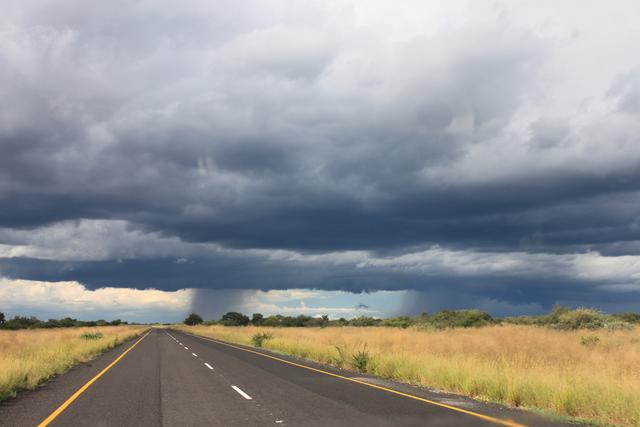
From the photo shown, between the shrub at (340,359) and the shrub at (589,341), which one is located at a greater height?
the shrub at (589,341)

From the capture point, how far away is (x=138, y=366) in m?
23.4

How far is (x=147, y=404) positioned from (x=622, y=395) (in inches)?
393

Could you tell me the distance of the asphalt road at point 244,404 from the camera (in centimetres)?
997

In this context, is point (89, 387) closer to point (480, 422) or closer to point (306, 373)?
point (306, 373)

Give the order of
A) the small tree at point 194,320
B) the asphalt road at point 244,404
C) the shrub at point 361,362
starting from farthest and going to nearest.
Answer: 1. the small tree at point 194,320
2. the shrub at point 361,362
3. the asphalt road at point 244,404

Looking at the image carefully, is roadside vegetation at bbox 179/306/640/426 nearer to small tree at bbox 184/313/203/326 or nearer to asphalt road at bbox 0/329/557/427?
asphalt road at bbox 0/329/557/427

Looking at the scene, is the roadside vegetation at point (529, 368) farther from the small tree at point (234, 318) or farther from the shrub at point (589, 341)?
the small tree at point (234, 318)

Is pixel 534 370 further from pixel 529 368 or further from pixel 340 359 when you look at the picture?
pixel 340 359

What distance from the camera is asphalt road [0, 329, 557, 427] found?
392 inches

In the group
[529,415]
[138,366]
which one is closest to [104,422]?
[529,415]

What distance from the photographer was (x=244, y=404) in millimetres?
11891


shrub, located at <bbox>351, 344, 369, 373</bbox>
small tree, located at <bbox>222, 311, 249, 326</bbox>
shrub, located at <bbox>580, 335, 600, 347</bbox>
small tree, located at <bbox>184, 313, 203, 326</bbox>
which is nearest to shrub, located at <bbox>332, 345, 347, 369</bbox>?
shrub, located at <bbox>351, 344, 369, 373</bbox>

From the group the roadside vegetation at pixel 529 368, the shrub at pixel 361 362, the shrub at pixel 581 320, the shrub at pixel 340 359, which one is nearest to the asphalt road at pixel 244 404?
the roadside vegetation at pixel 529 368

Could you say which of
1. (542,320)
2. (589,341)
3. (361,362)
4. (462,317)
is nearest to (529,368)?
(361,362)
